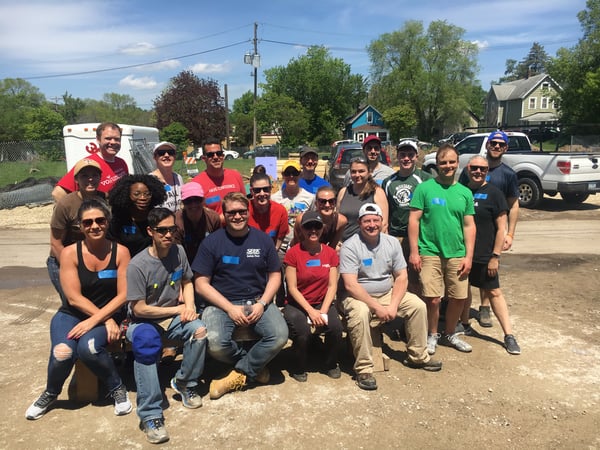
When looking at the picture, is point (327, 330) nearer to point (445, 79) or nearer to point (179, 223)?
point (179, 223)

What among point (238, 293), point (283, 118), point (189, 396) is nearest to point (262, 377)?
point (189, 396)

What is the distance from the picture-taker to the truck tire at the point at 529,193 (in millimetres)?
11500

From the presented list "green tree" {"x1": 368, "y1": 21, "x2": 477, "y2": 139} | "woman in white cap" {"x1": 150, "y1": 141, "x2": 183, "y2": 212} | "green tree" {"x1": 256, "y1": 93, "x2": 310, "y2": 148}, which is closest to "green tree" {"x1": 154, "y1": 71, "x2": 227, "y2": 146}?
"green tree" {"x1": 256, "y1": 93, "x2": 310, "y2": 148}

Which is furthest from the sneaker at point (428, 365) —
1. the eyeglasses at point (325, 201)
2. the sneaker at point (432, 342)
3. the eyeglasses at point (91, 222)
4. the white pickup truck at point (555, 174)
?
the white pickup truck at point (555, 174)

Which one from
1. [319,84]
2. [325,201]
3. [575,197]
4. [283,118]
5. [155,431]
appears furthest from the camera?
[319,84]

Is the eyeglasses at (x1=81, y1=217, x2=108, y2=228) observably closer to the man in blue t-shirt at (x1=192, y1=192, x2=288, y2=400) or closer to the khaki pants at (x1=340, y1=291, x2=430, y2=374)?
the man in blue t-shirt at (x1=192, y1=192, x2=288, y2=400)

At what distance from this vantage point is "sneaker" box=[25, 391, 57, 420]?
324 centimetres

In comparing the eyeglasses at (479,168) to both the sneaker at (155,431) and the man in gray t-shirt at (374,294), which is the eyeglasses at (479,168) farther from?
the sneaker at (155,431)

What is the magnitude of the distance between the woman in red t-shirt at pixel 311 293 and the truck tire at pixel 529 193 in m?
9.54

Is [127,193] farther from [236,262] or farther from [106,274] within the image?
[236,262]

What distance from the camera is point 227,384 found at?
3.58 m

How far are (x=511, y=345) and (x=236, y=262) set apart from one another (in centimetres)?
273

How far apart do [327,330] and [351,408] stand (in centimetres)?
66

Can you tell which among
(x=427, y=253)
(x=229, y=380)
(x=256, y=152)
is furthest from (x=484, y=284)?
(x=256, y=152)
